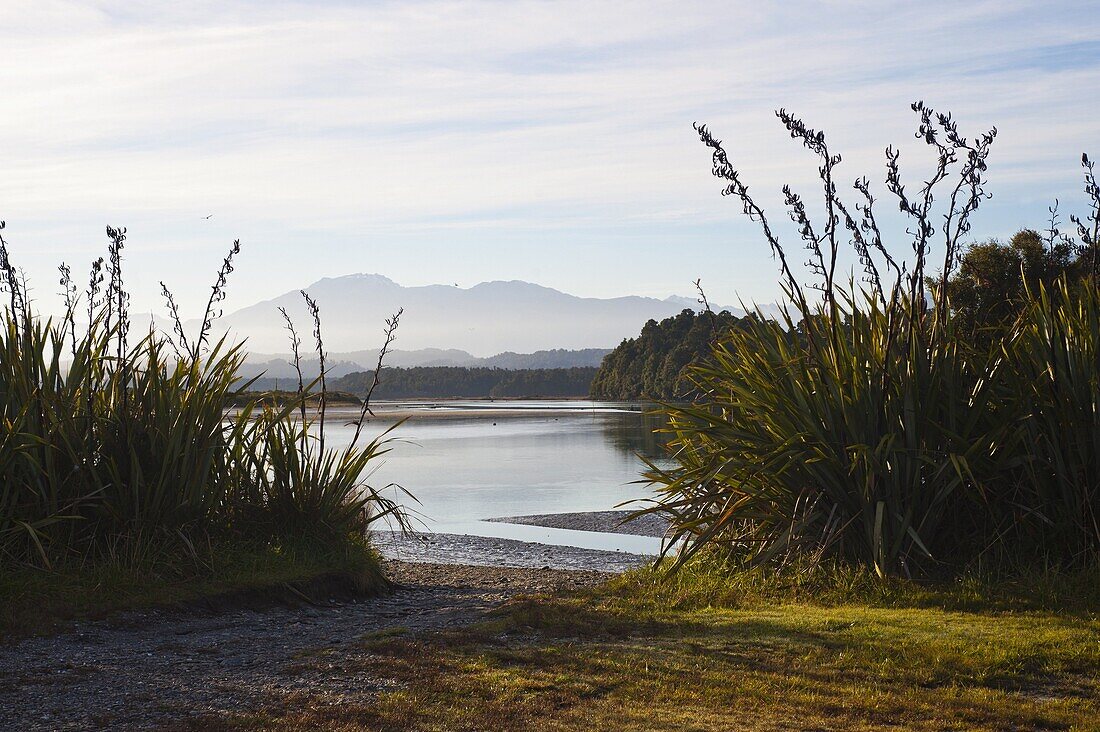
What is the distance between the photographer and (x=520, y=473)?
32.4 metres

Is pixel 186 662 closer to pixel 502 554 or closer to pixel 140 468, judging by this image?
pixel 140 468

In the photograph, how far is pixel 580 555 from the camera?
53.4 ft

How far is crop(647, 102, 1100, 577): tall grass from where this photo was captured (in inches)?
305

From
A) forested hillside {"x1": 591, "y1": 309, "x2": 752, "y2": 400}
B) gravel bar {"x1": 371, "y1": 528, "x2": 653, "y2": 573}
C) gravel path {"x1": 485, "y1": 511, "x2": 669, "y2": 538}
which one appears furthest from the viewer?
forested hillside {"x1": 591, "y1": 309, "x2": 752, "y2": 400}

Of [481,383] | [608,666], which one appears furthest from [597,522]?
[481,383]

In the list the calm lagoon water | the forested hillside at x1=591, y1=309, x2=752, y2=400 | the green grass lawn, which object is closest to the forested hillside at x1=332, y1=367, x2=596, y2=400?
the forested hillside at x1=591, y1=309, x2=752, y2=400

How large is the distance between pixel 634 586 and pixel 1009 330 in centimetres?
379

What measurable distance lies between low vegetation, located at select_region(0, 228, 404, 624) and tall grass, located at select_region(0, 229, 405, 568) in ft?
0.05

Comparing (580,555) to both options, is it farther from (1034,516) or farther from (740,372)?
(1034,516)

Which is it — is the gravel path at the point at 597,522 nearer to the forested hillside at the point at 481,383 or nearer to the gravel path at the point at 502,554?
the gravel path at the point at 502,554

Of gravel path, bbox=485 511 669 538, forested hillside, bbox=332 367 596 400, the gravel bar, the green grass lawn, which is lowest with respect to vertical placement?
gravel path, bbox=485 511 669 538

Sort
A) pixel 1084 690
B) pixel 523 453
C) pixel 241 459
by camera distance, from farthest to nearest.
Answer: pixel 523 453 < pixel 241 459 < pixel 1084 690

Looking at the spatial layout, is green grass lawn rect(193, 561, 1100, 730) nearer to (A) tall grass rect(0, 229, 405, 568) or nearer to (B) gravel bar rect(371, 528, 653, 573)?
(A) tall grass rect(0, 229, 405, 568)

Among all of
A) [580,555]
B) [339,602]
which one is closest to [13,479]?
[339,602]
